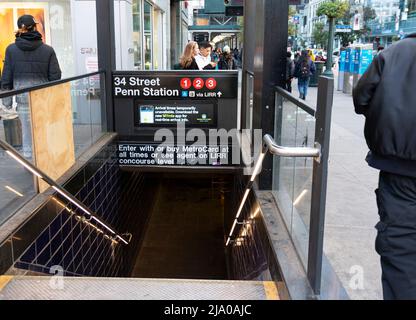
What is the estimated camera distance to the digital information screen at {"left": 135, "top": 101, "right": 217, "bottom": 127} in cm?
776

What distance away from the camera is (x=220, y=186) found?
11.4 meters

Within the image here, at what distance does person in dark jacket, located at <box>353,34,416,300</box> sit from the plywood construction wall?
3.18 meters

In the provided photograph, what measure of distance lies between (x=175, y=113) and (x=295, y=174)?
14.3 ft

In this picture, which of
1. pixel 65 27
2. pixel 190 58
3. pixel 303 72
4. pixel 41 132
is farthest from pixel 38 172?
pixel 303 72

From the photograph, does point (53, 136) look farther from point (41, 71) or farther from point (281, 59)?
point (281, 59)

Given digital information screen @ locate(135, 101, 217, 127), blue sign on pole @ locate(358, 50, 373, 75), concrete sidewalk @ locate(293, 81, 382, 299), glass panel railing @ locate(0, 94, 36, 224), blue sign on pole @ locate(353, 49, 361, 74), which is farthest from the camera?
blue sign on pole @ locate(353, 49, 361, 74)

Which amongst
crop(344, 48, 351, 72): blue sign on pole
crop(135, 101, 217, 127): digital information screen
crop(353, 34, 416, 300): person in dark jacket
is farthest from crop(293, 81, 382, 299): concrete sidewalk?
crop(344, 48, 351, 72): blue sign on pole

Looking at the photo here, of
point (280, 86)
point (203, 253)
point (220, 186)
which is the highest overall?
point (280, 86)

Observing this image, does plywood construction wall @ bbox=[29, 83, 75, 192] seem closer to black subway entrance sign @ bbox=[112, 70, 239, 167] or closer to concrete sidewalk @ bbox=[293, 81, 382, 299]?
black subway entrance sign @ bbox=[112, 70, 239, 167]

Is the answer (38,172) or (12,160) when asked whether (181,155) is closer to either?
(38,172)

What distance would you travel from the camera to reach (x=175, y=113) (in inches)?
306

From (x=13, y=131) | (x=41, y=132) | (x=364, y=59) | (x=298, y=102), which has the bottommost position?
(x=41, y=132)
